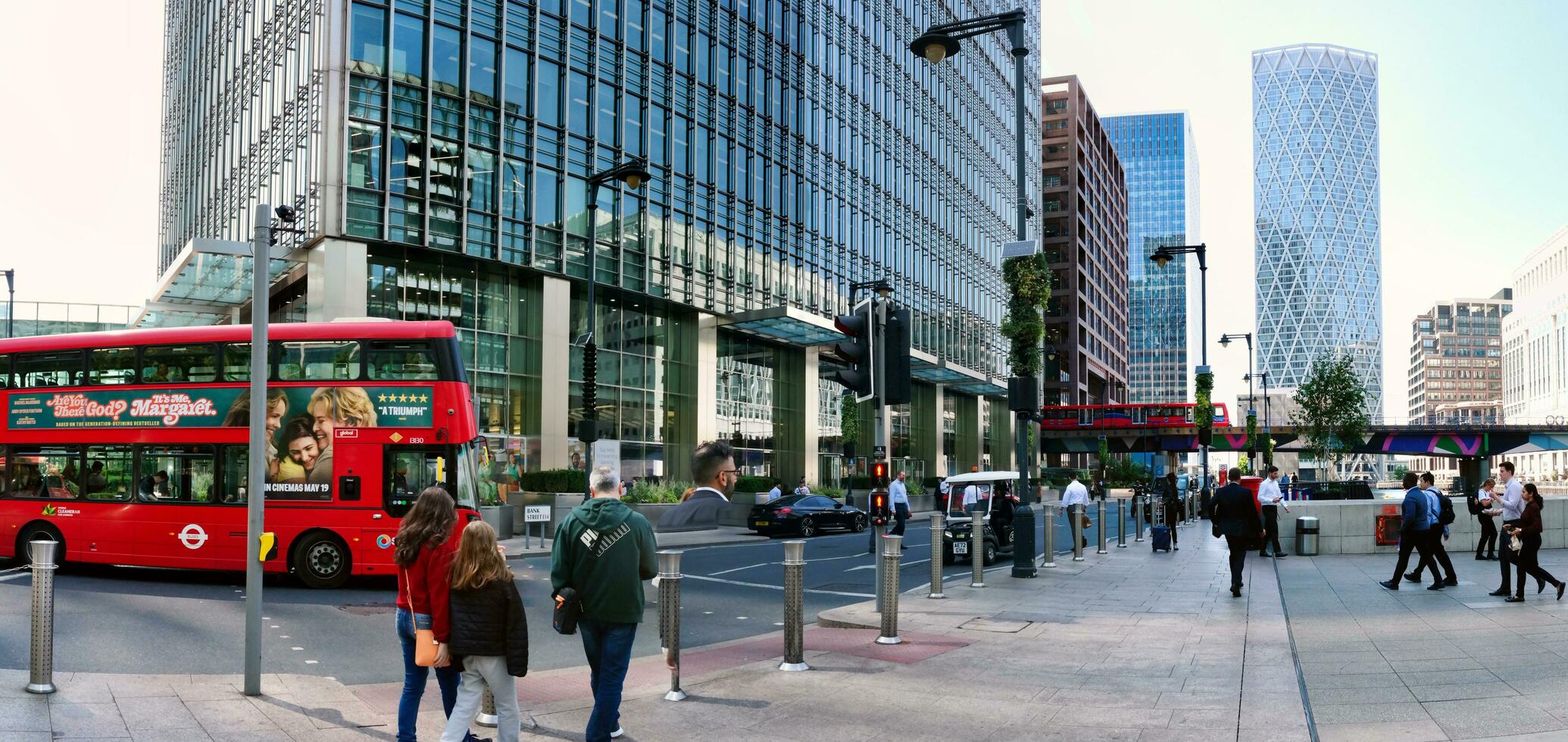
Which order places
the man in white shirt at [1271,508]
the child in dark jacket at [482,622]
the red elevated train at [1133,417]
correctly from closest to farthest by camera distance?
the child in dark jacket at [482,622], the man in white shirt at [1271,508], the red elevated train at [1133,417]

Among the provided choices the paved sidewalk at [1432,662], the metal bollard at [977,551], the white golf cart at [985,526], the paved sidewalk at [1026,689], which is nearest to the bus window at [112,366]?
the paved sidewalk at [1026,689]

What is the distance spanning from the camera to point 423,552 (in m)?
6.34

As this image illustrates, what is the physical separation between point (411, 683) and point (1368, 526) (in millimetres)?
22052

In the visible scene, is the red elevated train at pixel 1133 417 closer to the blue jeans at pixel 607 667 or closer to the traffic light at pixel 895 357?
the traffic light at pixel 895 357

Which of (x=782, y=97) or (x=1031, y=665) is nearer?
(x=1031, y=665)

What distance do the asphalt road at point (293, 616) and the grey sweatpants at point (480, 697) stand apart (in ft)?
12.9

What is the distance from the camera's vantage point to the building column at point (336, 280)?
29.4 meters

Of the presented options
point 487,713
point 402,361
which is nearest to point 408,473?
point 402,361

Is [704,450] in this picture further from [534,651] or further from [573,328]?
[573,328]

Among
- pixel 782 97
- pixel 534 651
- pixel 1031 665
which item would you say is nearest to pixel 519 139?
pixel 782 97

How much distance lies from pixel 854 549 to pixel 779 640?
14.1 metres

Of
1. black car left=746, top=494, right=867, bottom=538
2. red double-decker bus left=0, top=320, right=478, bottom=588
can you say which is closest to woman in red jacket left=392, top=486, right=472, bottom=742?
red double-decker bus left=0, top=320, right=478, bottom=588

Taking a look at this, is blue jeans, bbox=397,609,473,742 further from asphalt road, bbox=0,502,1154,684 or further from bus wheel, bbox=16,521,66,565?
bus wheel, bbox=16,521,66,565

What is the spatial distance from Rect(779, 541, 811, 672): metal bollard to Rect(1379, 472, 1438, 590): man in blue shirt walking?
10191mm
